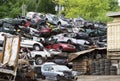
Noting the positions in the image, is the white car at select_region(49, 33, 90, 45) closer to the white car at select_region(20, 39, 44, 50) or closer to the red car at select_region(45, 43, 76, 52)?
the red car at select_region(45, 43, 76, 52)

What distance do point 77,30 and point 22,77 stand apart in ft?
82.8

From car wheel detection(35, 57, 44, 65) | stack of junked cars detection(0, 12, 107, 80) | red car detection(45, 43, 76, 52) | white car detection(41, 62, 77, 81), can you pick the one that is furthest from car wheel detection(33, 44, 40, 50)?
white car detection(41, 62, 77, 81)

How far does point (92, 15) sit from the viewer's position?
75.9 meters

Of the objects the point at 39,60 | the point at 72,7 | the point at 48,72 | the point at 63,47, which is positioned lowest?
the point at 39,60

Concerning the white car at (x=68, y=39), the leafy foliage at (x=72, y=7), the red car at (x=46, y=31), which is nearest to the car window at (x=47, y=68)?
the white car at (x=68, y=39)

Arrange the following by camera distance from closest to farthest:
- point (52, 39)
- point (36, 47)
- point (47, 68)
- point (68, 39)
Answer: point (47, 68)
point (36, 47)
point (68, 39)
point (52, 39)

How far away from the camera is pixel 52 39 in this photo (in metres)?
45.9

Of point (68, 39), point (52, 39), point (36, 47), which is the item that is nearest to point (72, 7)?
point (52, 39)

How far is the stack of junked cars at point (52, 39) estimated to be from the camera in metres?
33.9

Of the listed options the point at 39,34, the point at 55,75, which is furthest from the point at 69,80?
the point at 39,34

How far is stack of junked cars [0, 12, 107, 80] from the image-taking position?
33.9 metres

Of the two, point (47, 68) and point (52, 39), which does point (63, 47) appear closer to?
point (52, 39)

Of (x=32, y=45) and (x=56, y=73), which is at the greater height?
(x=32, y=45)

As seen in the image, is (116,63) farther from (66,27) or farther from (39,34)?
(66,27)
